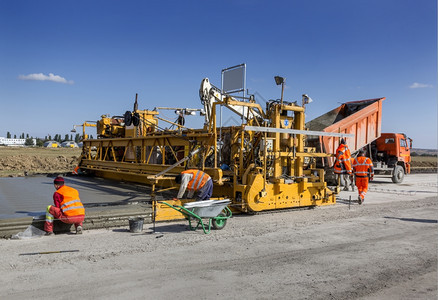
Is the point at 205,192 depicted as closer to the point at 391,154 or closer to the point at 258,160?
the point at 258,160

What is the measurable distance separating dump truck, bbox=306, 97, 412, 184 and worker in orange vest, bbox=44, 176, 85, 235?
8.96m

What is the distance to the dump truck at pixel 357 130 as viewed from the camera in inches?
537

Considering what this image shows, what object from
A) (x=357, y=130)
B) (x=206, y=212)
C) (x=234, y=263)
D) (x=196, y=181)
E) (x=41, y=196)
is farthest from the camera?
(x=357, y=130)

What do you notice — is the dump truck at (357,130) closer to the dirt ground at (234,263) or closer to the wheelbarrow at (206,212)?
the dirt ground at (234,263)

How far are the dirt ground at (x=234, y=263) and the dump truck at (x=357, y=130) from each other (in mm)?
6385

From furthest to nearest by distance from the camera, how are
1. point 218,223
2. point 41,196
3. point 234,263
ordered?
point 41,196 < point 218,223 < point 234,263

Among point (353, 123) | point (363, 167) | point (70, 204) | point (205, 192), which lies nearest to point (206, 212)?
point (205, 192)

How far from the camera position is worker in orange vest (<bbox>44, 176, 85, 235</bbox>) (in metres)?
6.13

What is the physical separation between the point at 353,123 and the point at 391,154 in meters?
5.12

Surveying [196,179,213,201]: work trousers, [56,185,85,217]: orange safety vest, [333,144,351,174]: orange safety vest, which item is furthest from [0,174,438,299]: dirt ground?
[333,144,351,174]: orange safety vest

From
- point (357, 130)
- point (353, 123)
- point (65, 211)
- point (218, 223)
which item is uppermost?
point (353, 123)

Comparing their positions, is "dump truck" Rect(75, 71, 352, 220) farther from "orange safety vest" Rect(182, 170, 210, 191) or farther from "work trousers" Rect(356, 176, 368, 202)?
"work trousers" Rect(356, 176, 368, 202)

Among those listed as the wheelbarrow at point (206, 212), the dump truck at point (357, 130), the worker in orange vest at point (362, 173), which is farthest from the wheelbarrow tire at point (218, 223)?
the dump truck at point (357, 130)

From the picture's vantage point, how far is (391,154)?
58.5ft
